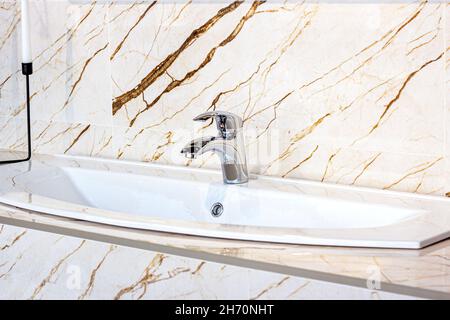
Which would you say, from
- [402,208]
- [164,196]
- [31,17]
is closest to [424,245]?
[402,208]

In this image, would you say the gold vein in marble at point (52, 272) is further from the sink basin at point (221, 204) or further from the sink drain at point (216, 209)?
the sink drain at point (216, 209)

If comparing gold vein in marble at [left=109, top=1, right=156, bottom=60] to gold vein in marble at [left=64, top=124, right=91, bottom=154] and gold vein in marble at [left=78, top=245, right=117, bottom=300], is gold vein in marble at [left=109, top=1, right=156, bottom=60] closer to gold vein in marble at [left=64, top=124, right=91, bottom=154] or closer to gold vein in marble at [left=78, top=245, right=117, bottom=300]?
gold vein in marble at [left=64, top=124, right=91, bottom=154]

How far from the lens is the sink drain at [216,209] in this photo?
1.73 meters

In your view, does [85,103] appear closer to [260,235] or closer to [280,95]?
[280,95]

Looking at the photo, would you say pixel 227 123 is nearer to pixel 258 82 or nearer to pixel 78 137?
pixel 258 82

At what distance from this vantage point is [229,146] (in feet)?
5.69

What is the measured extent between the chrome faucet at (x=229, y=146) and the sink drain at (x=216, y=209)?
0.05 m

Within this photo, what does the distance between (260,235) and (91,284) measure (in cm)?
30

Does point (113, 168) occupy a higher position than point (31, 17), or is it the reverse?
point (31, 17)

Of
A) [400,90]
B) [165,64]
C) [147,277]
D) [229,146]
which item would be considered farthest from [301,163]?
[147,277]

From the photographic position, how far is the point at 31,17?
2178 millimetres

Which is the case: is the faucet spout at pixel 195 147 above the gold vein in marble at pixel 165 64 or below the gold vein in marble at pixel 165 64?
below

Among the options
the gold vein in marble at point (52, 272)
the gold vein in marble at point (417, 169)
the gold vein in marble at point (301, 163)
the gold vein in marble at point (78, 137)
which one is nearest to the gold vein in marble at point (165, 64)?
the gold vein in marble at point (78, 137)

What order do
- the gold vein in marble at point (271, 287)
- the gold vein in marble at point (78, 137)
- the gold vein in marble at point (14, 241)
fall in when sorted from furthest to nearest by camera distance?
the gold vein in marble at point (78, 137) < the gold vein in marble at point (14, 241) < the gold vein in marble at point (271, 287)
